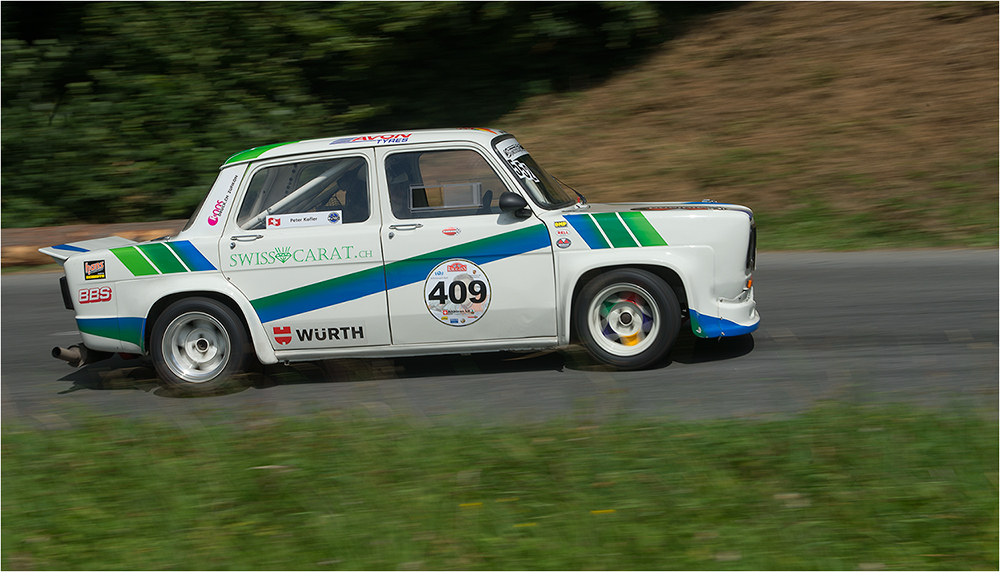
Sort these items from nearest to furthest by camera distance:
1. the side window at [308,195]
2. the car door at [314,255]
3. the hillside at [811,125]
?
1. the car door at [314,255]
2. the side window at [308,195]
3. the hillside at [811,125]

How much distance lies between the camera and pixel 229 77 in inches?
630

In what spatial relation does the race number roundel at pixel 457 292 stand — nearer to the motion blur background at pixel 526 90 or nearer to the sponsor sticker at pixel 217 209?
the sponsor sticker at pixel 217 209

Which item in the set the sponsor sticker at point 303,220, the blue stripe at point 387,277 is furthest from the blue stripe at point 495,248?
the sponsor sticker at point 303,220

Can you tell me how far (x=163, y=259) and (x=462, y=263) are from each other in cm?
222

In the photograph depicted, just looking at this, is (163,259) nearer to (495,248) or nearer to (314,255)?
(314,255)

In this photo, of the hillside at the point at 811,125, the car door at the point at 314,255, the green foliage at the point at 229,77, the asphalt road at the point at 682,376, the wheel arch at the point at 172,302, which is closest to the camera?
the asphalt road at the point at 682,376

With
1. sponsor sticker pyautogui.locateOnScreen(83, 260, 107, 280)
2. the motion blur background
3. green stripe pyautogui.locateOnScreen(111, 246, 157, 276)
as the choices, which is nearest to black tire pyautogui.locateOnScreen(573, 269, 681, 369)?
green stripe pyautogui.locateOnScreen(111, 246, 157, 276)

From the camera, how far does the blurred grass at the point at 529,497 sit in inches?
156

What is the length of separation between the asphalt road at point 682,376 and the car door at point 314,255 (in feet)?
Result: 1.64

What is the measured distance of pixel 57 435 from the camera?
233 inches

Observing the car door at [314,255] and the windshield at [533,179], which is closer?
the car door at [314,255]

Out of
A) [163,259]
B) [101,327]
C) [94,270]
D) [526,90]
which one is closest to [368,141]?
[163,259]

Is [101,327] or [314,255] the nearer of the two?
[314,255]

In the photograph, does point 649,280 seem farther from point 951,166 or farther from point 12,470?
point 951,166
